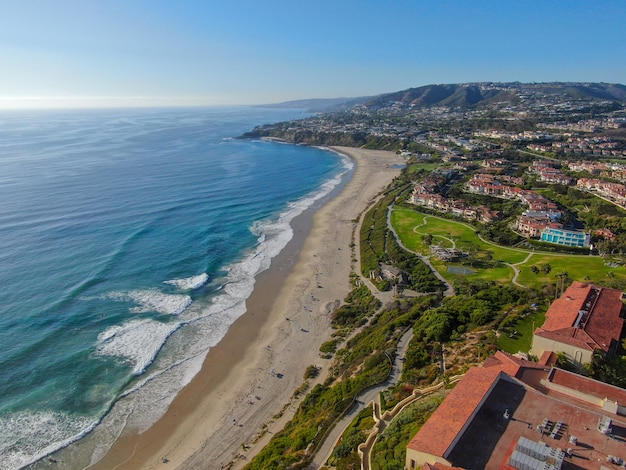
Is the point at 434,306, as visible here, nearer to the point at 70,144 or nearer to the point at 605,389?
the point at 605,389

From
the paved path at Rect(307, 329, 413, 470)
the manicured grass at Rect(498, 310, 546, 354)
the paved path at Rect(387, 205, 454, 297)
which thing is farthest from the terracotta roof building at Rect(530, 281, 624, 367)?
the paved path at Rect(387, 205, 454, 297)

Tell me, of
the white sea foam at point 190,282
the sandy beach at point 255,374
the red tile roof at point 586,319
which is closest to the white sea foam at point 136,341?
the sandy beach at point 255,374

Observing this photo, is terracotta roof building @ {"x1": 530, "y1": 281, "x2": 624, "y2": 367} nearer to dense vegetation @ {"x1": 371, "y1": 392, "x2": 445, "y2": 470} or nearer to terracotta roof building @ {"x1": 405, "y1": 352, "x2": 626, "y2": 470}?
terracotta roof building @ {"x1": 405, "y1": 352, "x2": 626, "y2": 470}

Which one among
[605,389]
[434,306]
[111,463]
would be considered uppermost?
[605,389]

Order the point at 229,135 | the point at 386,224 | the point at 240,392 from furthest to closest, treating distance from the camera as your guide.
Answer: the point at 229,135
the point at 386,224
the point at 240,392

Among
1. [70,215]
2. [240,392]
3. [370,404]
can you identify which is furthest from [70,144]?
[370,404]
